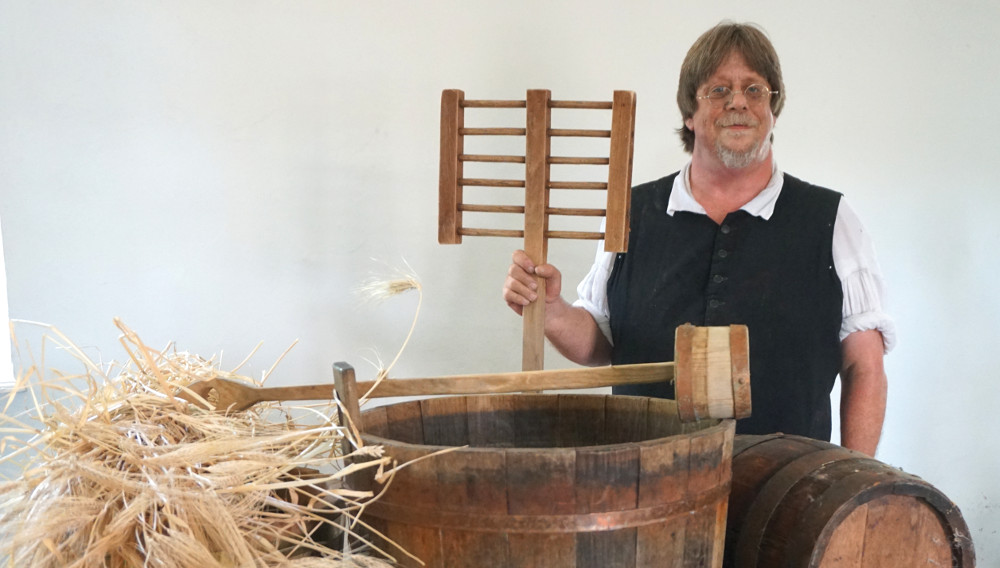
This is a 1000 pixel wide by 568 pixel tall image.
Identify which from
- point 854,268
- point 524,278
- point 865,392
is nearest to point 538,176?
point 524,278

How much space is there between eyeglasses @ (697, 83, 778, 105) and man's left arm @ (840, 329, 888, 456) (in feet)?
2.02

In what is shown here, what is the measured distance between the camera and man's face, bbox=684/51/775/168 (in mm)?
1935

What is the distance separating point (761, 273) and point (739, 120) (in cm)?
37

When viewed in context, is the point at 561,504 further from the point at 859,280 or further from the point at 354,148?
the point at 354,148

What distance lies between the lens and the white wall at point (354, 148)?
8.41ft

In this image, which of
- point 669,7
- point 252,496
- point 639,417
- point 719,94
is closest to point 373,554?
point 252,496

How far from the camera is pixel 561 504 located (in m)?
0.95

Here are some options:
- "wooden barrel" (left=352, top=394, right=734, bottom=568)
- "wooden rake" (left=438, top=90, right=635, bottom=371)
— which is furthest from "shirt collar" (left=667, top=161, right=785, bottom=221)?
"wooden barrel" (left=352, top=394, right=734, bottom=568)

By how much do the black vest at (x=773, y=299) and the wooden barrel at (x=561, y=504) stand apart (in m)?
0.92

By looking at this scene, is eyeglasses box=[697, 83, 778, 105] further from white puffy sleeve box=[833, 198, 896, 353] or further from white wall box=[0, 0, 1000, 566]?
white wall box=[0, 0, 1000, 566]

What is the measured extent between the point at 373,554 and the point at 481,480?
24 centimetres

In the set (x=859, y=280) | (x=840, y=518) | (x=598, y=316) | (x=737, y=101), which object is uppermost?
(x=737, y=101)

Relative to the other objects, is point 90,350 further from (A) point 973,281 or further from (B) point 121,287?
(A) point 973,281

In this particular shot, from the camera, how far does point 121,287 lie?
262 cm
